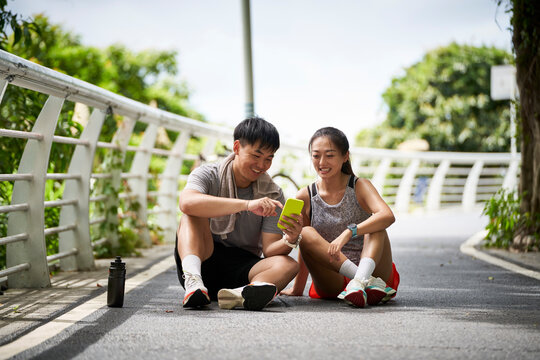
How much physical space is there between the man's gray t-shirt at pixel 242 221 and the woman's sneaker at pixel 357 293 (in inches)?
24.1

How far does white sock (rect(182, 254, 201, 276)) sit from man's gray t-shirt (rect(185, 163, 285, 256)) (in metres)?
0.42

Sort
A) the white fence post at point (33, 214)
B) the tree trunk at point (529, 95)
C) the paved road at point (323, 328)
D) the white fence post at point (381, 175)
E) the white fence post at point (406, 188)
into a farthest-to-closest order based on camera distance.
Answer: the white fence post at point (406, 188), the white fence post at point (381, 175), the tree trunk at point (529, 95), the white fence post at point (33, 214), the paved road at point (323, 328)

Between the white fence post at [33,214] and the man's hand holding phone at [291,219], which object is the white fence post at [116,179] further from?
the man's hand holding phone at [291,219]

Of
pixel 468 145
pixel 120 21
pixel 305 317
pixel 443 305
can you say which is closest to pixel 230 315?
pixel 305 317

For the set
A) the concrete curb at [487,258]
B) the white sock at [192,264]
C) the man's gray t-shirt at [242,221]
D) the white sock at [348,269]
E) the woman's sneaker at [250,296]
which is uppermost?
the man's gray t-shirt at [242,221]

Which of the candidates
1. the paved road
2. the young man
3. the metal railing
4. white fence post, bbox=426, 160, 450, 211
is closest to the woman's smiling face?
the young man

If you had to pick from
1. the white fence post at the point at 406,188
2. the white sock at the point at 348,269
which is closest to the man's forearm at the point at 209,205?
the white sock at the point at 348,269

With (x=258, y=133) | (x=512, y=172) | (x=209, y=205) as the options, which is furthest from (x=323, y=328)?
(x=512, y=172)

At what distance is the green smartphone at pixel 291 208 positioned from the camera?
14.8 feet

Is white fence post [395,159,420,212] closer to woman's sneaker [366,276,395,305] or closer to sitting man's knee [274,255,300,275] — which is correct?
woman's sneaker [366,276,395,305]

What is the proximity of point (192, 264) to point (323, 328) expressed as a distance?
1.01m

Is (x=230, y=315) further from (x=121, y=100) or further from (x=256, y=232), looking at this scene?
(x=121, y=100)

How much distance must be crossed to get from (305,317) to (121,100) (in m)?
3.17

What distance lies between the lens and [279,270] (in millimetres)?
4617
